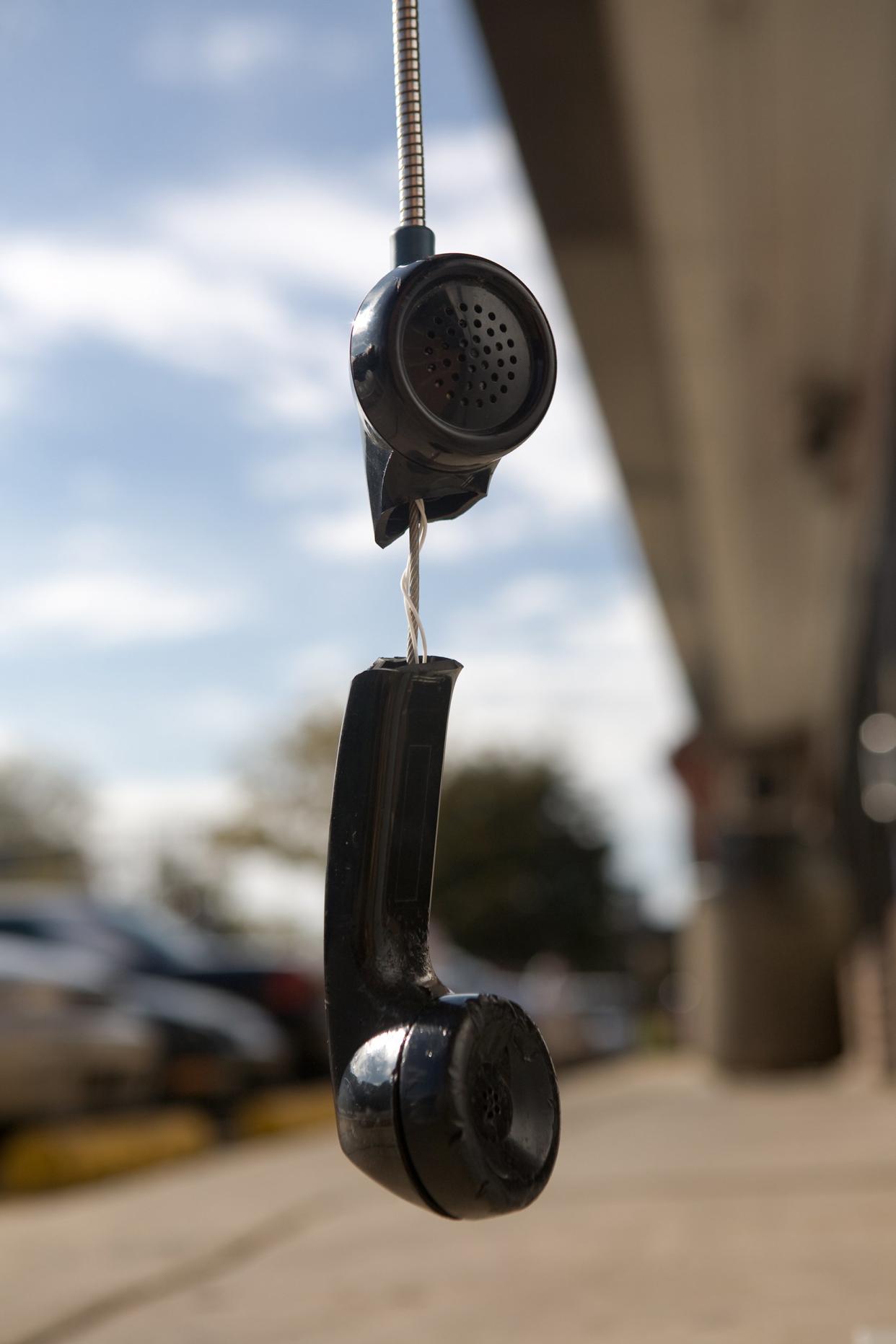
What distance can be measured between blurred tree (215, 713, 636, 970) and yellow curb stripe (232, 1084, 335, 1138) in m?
33.4

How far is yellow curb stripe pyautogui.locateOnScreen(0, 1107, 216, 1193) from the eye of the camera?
4.59m

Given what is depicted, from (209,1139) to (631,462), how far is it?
158 inches

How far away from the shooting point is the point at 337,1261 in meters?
2.44

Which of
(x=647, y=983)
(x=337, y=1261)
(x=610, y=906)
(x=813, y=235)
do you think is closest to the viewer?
(x=337, y=1261)

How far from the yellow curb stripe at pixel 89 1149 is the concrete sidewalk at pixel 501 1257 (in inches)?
10.0

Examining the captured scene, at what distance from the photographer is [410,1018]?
733mm

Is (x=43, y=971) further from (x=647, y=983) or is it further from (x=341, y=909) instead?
(x=647, y=983)

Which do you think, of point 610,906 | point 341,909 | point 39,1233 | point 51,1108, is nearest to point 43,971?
point 51,1108

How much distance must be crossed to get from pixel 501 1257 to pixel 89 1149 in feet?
9.31

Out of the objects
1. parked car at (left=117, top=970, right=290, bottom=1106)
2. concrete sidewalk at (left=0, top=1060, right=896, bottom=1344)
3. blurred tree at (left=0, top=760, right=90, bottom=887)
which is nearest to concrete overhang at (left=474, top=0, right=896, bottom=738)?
concrete sidewalk at (left=0, top=1060, right=896, bottom=1344)

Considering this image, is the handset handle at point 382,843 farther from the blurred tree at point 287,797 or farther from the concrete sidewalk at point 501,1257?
the blurred tree at point 287,797

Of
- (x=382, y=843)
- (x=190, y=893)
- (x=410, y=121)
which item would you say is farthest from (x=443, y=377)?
(x=190, y=893)

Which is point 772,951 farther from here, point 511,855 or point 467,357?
point 511,855

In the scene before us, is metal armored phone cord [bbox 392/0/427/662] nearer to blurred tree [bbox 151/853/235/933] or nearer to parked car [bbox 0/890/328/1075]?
parked car [bbox 0/890/328/1075]
